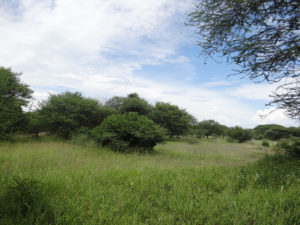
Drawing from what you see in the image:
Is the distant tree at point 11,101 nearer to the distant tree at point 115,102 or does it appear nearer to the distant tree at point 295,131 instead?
the distant tree at point 295,131

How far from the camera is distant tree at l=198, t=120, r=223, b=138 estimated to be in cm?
4703

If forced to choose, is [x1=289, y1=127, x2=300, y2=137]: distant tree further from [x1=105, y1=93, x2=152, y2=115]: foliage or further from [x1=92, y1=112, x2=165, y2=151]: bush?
[x1=105, y1=93, x2=152, y2=115]: foliage

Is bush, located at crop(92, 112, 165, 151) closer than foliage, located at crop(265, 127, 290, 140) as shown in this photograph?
No

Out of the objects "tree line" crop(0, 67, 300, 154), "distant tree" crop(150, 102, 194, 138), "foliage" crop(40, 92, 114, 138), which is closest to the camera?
"tree line" crop(0, 67, 300, 154)

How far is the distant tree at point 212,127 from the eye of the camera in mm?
47031

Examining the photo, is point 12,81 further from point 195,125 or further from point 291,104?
point 195,125

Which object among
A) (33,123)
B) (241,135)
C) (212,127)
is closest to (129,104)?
(33,123)

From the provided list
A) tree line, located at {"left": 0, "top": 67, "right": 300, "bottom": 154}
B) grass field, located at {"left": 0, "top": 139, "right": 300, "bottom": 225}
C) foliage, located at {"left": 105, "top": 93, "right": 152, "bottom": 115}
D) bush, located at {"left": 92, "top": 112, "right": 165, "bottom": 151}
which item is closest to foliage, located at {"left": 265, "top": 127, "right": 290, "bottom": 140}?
tree line, located at {"left": 0, "top": 67, "right": 300, "bottom": 154}

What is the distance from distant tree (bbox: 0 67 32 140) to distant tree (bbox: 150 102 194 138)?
22.1m

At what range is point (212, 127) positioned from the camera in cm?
4806

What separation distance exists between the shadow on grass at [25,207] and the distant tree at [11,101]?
10800 millimetres

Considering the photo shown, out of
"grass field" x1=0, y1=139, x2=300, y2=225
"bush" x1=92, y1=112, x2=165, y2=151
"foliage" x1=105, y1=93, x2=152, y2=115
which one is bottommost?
"grass field" x1=0, y1=139, x2=300, y2=225

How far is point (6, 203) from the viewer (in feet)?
7.11

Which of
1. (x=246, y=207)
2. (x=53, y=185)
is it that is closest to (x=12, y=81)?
(x=53, y=185)
